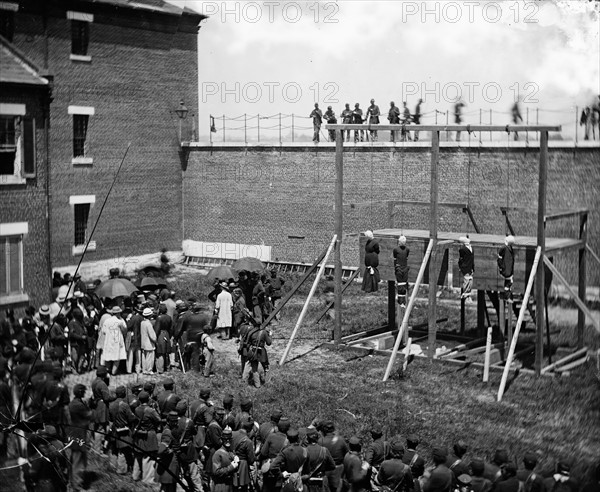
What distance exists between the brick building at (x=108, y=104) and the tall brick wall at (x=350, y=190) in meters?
3.31

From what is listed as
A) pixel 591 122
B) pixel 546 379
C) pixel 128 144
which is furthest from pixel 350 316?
pixel 591 122

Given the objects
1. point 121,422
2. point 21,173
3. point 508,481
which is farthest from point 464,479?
point 21,173

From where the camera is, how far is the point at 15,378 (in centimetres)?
702

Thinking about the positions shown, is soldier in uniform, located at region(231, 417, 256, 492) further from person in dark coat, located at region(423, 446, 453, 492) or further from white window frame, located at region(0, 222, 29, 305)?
white window frame, located at region(0, 222, 29, 305)

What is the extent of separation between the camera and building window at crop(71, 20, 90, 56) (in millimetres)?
12414

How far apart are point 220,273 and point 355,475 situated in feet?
32.2

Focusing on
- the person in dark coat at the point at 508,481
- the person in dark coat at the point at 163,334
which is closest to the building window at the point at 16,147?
the person in dark coat at the point at 508,481

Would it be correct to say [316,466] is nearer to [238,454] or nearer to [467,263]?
[238,454]

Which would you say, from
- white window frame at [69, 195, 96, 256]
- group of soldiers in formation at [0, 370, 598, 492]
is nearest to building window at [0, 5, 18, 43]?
white window frame at [69, 195, 96, 256]

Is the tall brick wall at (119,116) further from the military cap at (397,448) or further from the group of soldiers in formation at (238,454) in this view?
the military cap at (397,448)

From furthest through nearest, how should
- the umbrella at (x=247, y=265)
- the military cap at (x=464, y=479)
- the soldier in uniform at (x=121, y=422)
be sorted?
the umbrella at (x=247, y=265), the soldier in uniform at (x=121, y=422), the military cap at (x=464, y=479)

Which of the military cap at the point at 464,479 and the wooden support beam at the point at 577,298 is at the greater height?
the wooden support beam at the point at 577,298

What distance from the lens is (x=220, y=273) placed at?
18.8 meters

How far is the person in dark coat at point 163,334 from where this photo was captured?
15.0 metres
